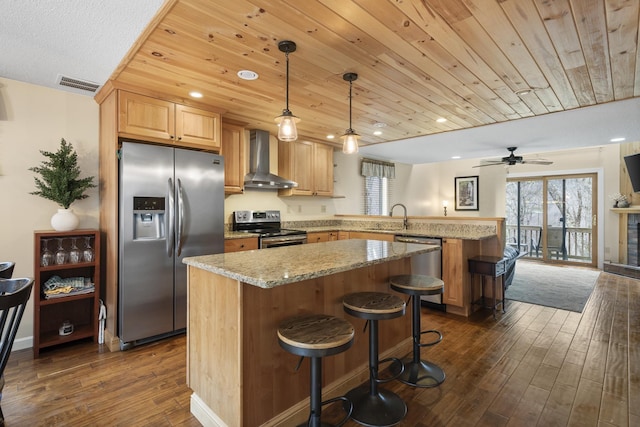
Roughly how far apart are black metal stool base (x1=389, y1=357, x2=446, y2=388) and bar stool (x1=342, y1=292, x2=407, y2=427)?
26 centimetres

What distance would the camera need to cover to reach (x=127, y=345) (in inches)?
110

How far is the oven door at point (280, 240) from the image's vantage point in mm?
3833

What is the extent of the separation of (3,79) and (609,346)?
5.78 meters

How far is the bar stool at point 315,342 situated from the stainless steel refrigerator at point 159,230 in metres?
1.77

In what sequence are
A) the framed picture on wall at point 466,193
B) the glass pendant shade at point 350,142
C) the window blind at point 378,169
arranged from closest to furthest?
1. the glass pendant shade at point 350,142
2. the window blind at point 378,169
3. the framed picture on wall at point 466,193

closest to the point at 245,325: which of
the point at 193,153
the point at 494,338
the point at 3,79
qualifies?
the point at 193,153

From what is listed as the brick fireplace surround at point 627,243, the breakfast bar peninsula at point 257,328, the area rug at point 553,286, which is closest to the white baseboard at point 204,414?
the breakfast bar peninsula at point 257,328

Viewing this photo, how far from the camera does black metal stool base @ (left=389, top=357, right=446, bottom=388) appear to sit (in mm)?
2219

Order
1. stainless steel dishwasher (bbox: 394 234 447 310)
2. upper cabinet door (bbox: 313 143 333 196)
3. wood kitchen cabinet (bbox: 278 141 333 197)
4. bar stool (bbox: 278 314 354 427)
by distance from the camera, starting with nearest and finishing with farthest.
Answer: bar stool (bbox: 278 314 354 427)
stainless steel dishwasher (bbox: 394 234 447 310)
wood kitchen cabinet (bbox: 278 141 333 197)
upper cabinet door (bbox: 313 143 333 196)

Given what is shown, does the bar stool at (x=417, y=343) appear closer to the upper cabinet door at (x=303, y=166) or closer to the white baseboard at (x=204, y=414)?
the white baseboard at (x=204, y=414)

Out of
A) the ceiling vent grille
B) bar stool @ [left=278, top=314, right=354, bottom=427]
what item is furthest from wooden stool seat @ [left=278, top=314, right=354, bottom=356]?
the ceiling vent grille

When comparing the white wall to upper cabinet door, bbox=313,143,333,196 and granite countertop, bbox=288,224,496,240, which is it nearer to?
upper cabinet door, bbox=313,143,333,196

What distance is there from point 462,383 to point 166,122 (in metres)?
3.31

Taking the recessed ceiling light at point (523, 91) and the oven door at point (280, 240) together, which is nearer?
the recessed ceiling light at point (523, 91)
